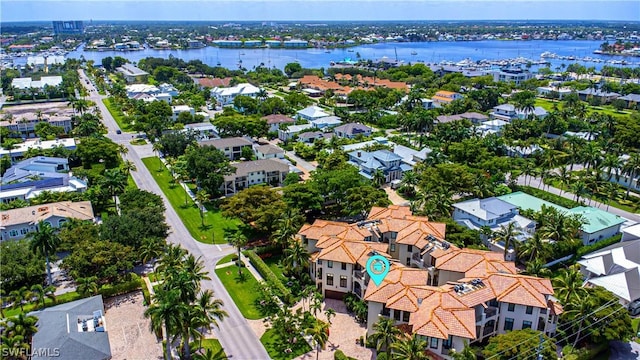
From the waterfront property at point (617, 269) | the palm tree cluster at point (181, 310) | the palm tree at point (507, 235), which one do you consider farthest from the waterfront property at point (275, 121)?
the waterfront property at point (617, 269)

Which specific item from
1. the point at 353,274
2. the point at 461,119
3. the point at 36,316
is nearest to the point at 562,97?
the point at 461,119

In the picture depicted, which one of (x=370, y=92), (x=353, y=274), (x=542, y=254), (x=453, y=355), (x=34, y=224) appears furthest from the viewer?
(x=370, y=92)

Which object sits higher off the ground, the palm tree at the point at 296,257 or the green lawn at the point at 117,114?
the green lawn at the point at 117,114

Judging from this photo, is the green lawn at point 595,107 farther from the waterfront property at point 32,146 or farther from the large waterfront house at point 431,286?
the waterfront property at point 32,146

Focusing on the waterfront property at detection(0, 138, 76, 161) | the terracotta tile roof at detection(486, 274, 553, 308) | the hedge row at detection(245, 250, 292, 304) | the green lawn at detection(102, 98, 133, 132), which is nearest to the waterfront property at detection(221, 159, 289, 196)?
the hedge row at detection(245, 250, 292, 304)

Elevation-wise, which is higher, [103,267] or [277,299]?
[103,267]

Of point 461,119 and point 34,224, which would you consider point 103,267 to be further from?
point 461,119

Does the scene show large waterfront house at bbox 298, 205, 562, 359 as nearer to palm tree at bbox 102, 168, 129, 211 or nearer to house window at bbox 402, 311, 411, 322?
house window at bbox 402, 311, 411, 322
